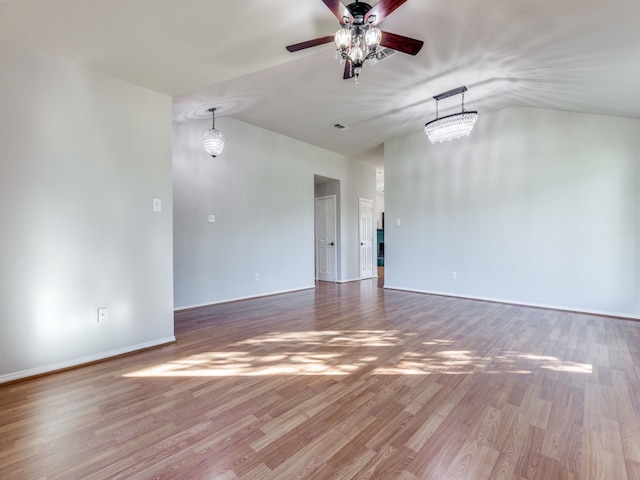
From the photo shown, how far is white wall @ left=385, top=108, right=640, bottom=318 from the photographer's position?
3908mm

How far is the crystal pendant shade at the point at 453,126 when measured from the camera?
369 centimetres

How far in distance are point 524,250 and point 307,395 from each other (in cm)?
431

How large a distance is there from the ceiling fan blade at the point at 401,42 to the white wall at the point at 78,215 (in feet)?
7.20

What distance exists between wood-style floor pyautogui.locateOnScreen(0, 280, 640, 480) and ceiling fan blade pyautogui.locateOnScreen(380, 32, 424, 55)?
2.55 meters

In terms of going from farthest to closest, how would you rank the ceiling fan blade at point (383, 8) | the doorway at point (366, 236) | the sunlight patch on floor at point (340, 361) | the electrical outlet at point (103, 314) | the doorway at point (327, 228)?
the doorway at point (366, 236), the doorway at point (327, 228), the electrical outlet at point (103, 314), the sunlight patch on floor at point (340, 361), the ceiling fan blade at point (383, 8)

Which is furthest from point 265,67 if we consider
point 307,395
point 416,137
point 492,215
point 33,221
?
point 492,215

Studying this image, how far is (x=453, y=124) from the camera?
378 centimetres

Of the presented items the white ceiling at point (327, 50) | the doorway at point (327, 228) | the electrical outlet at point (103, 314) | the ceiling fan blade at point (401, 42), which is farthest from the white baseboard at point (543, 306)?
the electrical outlet at point (103, 314)

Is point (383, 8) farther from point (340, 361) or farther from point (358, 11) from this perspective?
point (340, 361)

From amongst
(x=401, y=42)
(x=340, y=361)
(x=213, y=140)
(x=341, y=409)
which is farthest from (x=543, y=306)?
(x=213, y=140)

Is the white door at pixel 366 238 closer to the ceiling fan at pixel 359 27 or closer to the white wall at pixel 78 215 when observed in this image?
the white wall at pixel 78 215

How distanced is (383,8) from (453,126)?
7.47 feet

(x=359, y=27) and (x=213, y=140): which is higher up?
(x=359, y=27)

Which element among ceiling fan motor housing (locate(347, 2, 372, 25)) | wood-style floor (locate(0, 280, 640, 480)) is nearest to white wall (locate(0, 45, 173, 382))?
wood-style floor (locate(0, 280, 640, 480))
